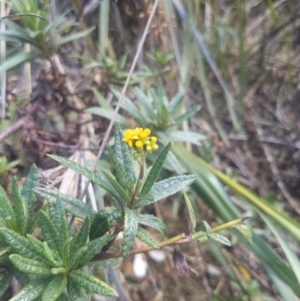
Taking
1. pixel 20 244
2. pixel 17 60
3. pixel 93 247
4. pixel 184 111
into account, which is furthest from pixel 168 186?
pixel 184 111

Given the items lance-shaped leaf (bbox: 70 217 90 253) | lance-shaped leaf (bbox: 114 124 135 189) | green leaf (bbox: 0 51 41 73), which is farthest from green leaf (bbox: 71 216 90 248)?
green leaf (bbox: 0 51 41 73)

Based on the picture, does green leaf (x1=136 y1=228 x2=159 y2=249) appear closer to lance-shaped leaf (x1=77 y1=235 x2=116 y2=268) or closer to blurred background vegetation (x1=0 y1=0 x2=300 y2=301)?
lance-shaped leaf (x1=77 y1=235 x2=116 y2=268)

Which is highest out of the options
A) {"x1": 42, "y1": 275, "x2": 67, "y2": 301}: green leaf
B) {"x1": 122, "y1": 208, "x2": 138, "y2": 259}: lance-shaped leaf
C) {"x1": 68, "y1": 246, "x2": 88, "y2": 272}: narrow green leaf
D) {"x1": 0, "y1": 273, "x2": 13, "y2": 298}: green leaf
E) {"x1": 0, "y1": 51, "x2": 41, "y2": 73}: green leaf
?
{"x1": 0, "y1": 51, "x2": 41, "y2": 73}: green leaf

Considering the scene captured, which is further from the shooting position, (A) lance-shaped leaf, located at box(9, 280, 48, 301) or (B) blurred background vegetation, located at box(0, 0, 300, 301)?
(B) blurred background vegetation, located at box(0, 0, 300, 301)

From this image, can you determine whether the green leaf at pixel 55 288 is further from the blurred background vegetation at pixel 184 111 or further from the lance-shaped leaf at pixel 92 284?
the blurred background vegetation at pixel 184 111

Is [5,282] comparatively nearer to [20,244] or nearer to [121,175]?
[20,244]

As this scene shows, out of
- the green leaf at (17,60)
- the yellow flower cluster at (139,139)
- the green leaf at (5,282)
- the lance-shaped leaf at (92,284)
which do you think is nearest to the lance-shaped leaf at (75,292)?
the lance-shaped leaf at (92,284)

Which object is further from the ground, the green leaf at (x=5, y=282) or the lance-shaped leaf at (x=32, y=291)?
the lance-shaped leaf at (x=32, y=291)
